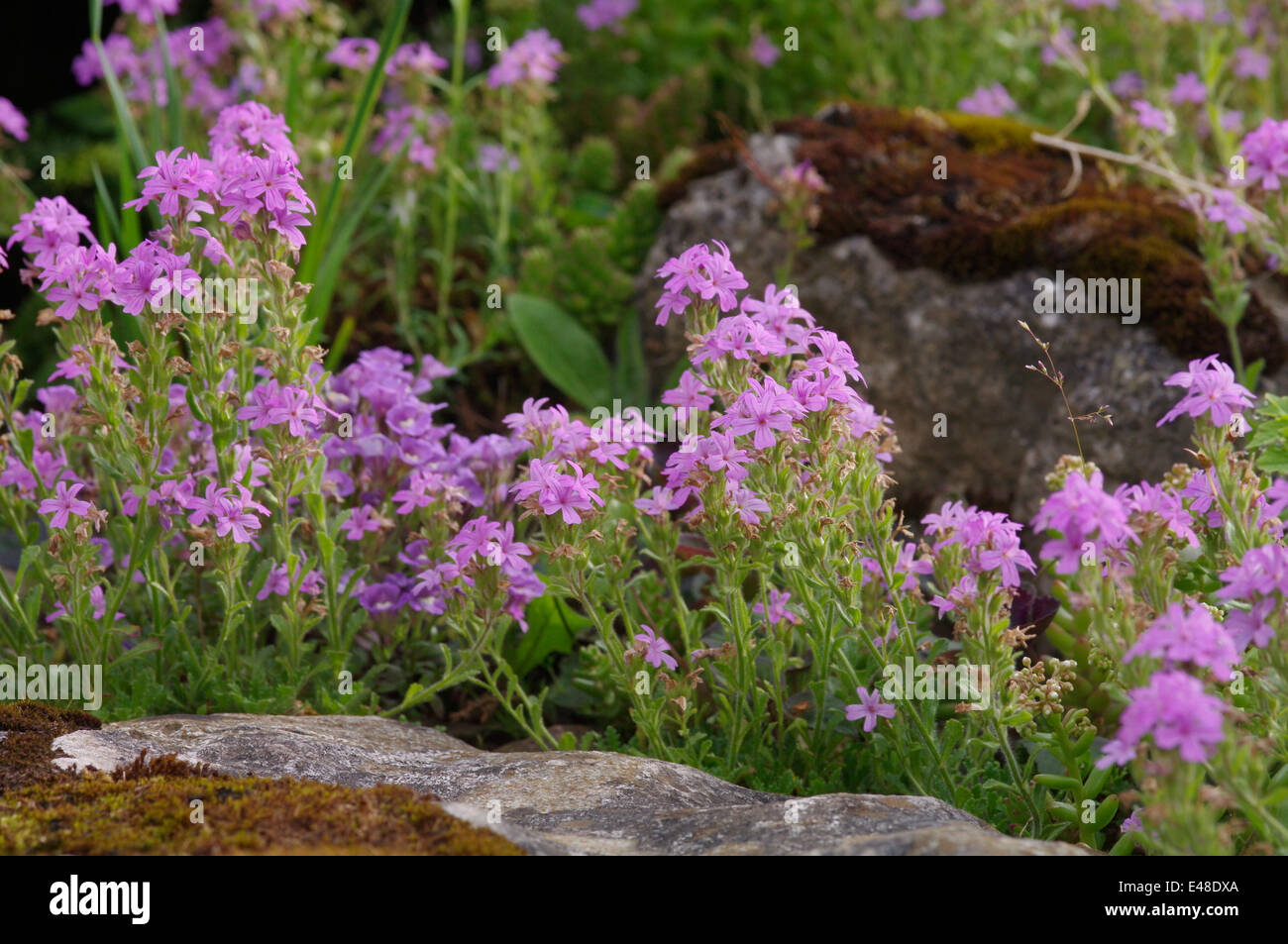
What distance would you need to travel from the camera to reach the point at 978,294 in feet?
14.3

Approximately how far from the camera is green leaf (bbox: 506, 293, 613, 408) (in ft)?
15.8

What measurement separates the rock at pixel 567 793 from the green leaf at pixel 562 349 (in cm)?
214

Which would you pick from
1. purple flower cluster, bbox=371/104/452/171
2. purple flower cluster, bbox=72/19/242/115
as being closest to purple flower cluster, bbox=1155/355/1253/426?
purple flower cluster, bbox=371/104/452/171

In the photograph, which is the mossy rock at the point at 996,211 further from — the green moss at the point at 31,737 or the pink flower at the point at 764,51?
the green moss at the point at 31,737

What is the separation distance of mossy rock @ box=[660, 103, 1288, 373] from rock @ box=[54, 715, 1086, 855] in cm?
250

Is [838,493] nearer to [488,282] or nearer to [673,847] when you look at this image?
[673,847]

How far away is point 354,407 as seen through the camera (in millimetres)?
3457

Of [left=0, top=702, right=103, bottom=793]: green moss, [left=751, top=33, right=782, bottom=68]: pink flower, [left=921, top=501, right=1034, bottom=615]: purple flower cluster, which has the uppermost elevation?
[left=751, top=33, right=782, bottom=68]: pink flower

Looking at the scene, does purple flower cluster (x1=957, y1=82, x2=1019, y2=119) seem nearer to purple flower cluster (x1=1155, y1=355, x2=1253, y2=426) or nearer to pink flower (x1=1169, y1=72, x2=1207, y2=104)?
pink flower (x1=1169, y1=72, x2=1207, y2=104)

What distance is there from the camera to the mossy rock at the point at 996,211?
13.5ft
